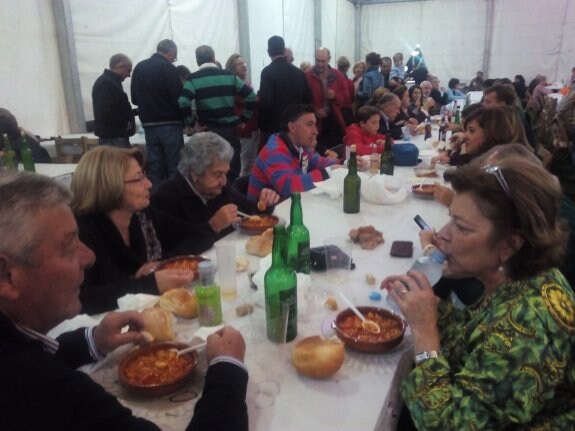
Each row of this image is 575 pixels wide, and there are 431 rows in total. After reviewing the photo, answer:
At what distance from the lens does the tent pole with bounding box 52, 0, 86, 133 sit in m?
5.13

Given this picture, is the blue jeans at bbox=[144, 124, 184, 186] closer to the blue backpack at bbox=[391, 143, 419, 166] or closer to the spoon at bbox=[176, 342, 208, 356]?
the blue backpack at bbox=[391, 143, 419, 166]

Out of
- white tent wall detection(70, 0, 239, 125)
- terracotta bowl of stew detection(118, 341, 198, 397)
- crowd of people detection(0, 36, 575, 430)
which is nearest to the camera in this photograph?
crowd of people detection(0, 36, 575, 430)

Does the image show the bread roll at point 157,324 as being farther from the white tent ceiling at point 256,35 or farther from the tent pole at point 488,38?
the tent pole at point 488,38

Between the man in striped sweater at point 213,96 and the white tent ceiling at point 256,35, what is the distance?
58.4 inches

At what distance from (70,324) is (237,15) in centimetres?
802

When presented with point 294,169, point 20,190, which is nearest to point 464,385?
point 20,190

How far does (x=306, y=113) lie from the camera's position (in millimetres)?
3393

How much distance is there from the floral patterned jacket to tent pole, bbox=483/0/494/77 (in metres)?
14.3

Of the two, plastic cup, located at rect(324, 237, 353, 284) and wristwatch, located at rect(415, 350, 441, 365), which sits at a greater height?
wristwatch, located at rect(415, 350, 441, 365)

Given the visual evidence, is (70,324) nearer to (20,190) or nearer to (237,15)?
(20,190)

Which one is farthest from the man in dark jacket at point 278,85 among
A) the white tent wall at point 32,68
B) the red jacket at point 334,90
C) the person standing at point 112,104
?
the white tent wall at point 32,68

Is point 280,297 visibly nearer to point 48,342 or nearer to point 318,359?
point 318,359

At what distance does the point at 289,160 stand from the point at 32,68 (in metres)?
3.43

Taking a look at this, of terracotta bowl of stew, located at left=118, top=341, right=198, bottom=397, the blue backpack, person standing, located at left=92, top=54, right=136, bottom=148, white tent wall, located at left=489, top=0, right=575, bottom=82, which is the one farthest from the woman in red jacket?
white tent wall, located at left=489, top=0, right=575, bottom=82
